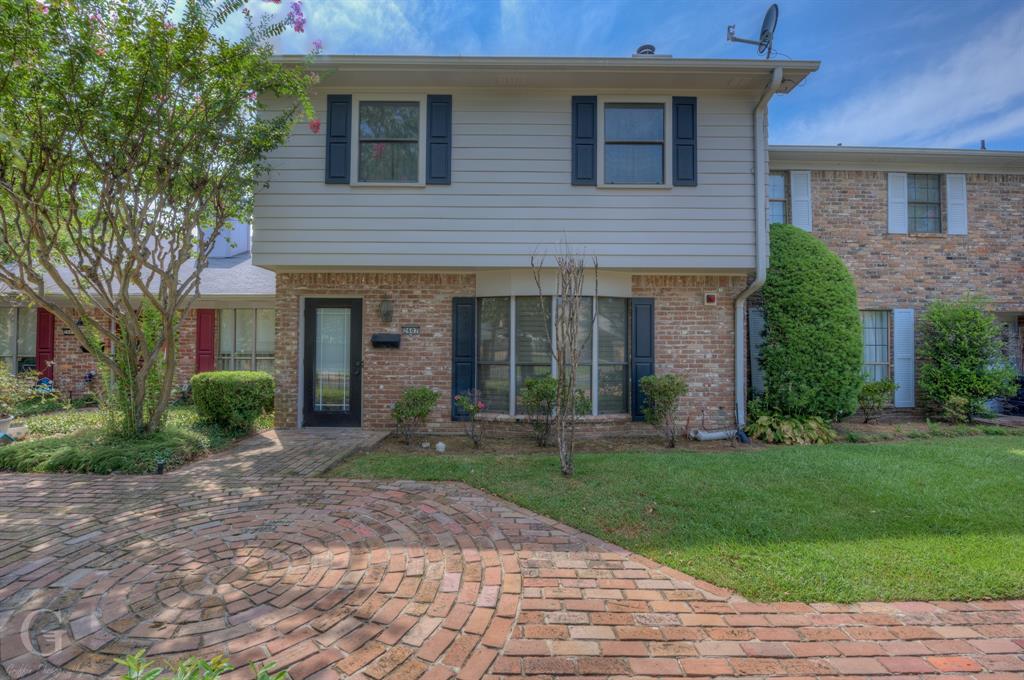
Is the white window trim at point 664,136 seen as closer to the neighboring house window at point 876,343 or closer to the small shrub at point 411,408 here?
the small shrub at point 411,408

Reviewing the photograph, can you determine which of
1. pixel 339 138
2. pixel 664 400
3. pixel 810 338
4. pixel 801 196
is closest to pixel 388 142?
pixel 339 138

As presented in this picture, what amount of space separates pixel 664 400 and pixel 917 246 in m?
7.55

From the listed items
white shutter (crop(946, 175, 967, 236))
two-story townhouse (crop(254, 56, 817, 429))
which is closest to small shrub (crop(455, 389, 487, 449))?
two-story townhouse (crop(254, 56, 817, 429))

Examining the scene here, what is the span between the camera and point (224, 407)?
22.4 feet

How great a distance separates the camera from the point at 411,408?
258 inches

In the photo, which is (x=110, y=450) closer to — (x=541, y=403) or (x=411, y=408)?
(x=411, y=408)

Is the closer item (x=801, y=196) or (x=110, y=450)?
(x=110, y=450)

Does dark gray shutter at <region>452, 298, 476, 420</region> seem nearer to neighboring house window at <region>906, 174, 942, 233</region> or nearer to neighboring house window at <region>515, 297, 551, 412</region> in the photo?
neighboring house window at <region>515, 297, 551, 412</region>

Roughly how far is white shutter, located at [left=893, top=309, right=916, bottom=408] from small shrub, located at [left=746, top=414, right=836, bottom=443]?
3576 mm

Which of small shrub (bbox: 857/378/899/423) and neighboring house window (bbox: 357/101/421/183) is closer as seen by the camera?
neighboring house window (bbox: 357/101/421/183)

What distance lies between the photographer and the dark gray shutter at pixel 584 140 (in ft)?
22.5

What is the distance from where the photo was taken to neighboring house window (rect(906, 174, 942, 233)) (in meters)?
9.43

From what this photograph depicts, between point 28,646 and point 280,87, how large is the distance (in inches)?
256

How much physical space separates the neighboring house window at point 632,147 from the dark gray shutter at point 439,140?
2.49m
